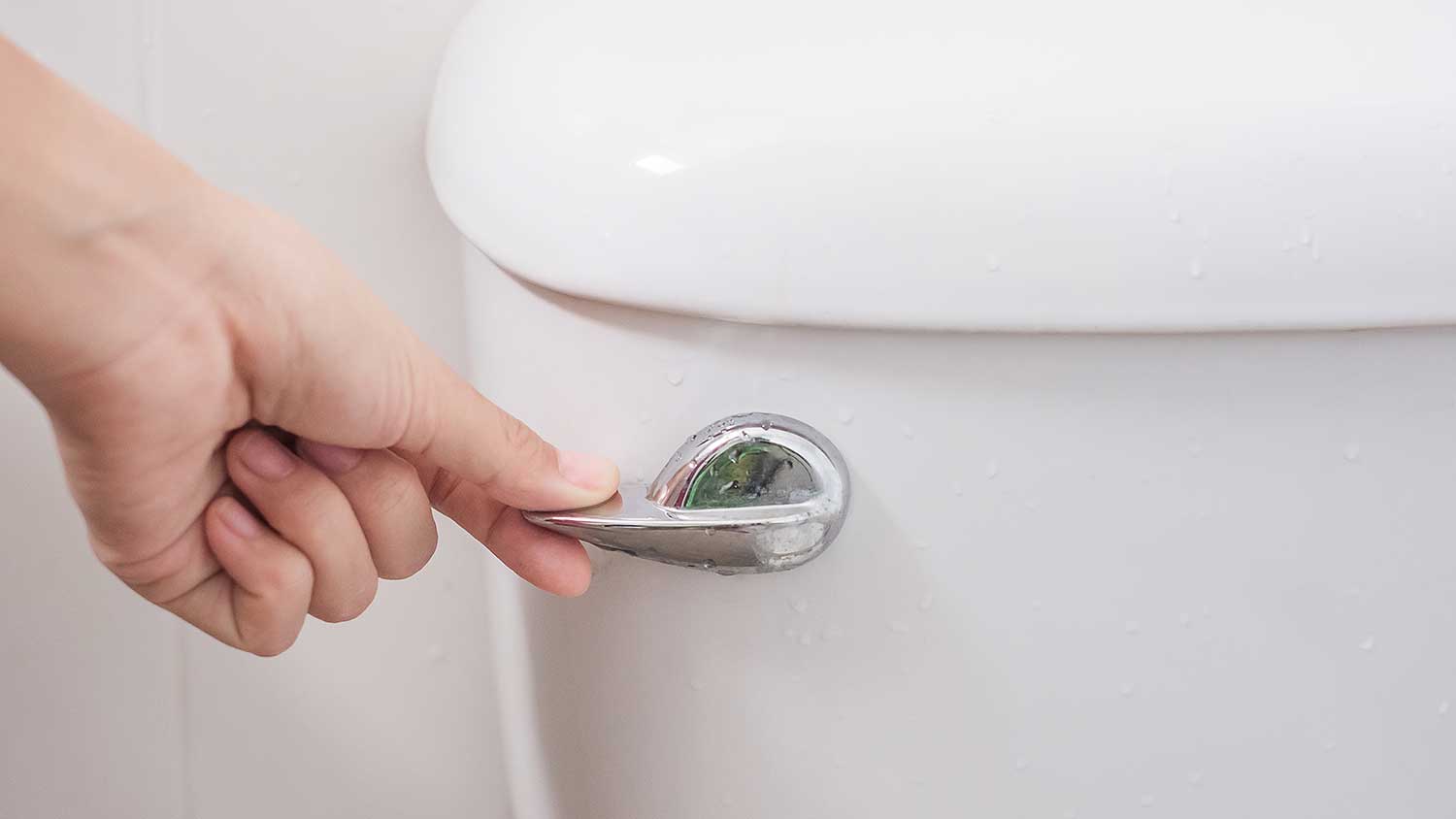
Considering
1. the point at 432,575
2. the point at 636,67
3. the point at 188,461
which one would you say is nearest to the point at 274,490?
the point at 188,461

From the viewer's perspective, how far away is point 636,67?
303 mm

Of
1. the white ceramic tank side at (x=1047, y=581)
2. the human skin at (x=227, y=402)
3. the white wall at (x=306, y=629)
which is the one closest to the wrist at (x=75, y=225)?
the human skin at (x=227, y=402)

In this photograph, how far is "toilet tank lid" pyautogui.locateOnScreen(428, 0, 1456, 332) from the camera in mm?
277

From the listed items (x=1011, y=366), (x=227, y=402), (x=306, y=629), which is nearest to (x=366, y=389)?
(x=227, y=402)

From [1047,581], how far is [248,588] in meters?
0.20

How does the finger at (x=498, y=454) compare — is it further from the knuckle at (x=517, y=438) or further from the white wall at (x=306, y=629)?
the white wall at (x=306, y=629)

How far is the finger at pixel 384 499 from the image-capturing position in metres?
0.32

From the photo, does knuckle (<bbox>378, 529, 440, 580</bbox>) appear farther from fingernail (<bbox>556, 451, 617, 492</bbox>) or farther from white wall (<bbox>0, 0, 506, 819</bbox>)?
white wall (<bbox>0, 0, 506, 819</bbox>)

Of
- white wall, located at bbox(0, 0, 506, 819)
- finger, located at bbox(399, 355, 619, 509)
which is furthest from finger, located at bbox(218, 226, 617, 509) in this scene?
white wall, located at bbox(0, 0, 506, 819)

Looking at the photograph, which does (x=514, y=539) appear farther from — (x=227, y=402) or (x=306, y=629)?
(x=306, y=629)

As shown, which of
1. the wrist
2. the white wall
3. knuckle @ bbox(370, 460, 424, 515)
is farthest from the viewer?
the white wall

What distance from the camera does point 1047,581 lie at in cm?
32

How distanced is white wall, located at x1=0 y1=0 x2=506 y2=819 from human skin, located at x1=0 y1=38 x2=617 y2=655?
18 cm

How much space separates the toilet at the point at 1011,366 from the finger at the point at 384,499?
4cm
